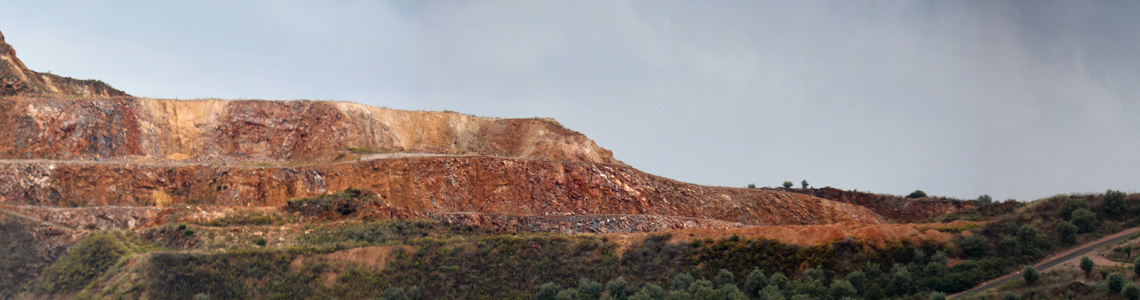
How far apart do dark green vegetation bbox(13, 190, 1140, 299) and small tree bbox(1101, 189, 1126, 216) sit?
66 millimetres

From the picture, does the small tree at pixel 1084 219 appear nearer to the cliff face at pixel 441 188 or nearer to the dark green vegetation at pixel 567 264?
the dark green vegetation at pixel 567 264

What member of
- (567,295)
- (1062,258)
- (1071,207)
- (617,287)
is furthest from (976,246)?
(567,295)

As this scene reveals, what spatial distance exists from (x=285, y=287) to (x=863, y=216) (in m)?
37.6

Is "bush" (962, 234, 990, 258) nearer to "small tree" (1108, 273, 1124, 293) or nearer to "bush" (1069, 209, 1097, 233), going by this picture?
"bush" (1069, 209, 1097, 233)

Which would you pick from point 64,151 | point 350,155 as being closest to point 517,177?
point 350,155

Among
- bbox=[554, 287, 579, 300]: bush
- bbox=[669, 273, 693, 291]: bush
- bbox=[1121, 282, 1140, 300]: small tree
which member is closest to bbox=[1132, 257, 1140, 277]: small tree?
bbox=[1121, 282, 1140, 300]: small tree

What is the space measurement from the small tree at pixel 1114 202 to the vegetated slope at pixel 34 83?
5538cm

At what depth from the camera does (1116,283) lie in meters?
21.3

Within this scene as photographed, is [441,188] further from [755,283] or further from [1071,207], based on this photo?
[1071,207]

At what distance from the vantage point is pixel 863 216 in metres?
50.8

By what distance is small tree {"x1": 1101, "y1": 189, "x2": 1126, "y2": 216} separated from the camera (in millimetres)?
29609

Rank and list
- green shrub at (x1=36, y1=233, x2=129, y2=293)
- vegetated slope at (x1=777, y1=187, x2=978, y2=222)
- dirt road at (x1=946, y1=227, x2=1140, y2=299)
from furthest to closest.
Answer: vegetated slope at (x1=777, y1=187, x2=978, y2=222) → green shrub at (x1=36, y1=233, x2=129, y2=293) → dirt road at (x1=946, y1=227, x2=1140, y2=299)

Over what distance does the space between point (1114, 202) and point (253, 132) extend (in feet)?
152

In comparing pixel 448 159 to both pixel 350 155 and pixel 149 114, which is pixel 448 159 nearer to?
pixel 350 155
